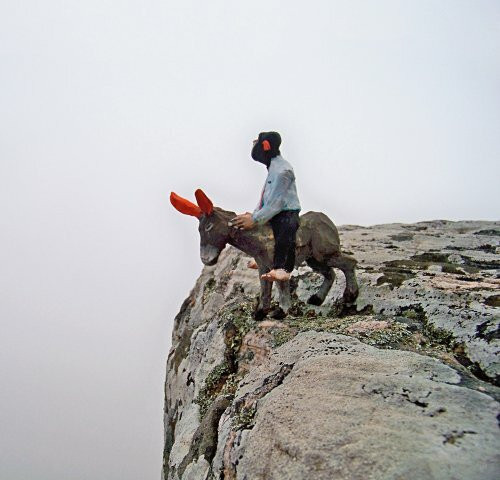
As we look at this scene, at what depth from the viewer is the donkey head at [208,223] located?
23.2 feet

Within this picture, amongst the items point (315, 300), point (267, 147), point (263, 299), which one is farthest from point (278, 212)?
point (315, 300)

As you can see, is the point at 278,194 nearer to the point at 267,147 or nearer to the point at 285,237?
the point at 285,237

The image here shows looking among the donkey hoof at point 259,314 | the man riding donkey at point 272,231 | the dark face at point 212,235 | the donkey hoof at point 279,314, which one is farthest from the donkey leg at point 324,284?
the dark face at point 212,235

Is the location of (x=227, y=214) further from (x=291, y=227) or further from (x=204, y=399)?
(x=204, y=399)

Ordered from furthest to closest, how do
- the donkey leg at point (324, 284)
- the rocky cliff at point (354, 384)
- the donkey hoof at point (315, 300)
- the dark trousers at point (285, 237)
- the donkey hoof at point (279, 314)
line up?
the donkey hoof at point (315, 300) → the donkey leg at point (324, 284) → the donkey hoof at point (279, 314) → the dark trousers at point (285, 237) → the rocky cliff at point (354, 384)

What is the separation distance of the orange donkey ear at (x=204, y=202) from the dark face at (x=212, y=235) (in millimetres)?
91

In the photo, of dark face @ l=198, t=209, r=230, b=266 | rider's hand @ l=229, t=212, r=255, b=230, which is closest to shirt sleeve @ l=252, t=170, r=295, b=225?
rider's hand @ l=229, t=212, r=255, b=230

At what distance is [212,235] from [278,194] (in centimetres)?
121

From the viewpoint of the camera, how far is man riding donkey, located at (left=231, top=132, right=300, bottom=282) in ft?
22.1

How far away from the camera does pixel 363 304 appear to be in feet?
26.0

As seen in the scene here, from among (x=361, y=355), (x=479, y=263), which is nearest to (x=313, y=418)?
(x=361, y=355)

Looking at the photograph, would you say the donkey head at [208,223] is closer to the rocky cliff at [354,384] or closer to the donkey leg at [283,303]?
the donkey leg at [283,303]

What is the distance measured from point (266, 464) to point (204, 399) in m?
3.18

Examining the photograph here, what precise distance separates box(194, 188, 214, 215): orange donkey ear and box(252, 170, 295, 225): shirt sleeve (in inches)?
30.9
